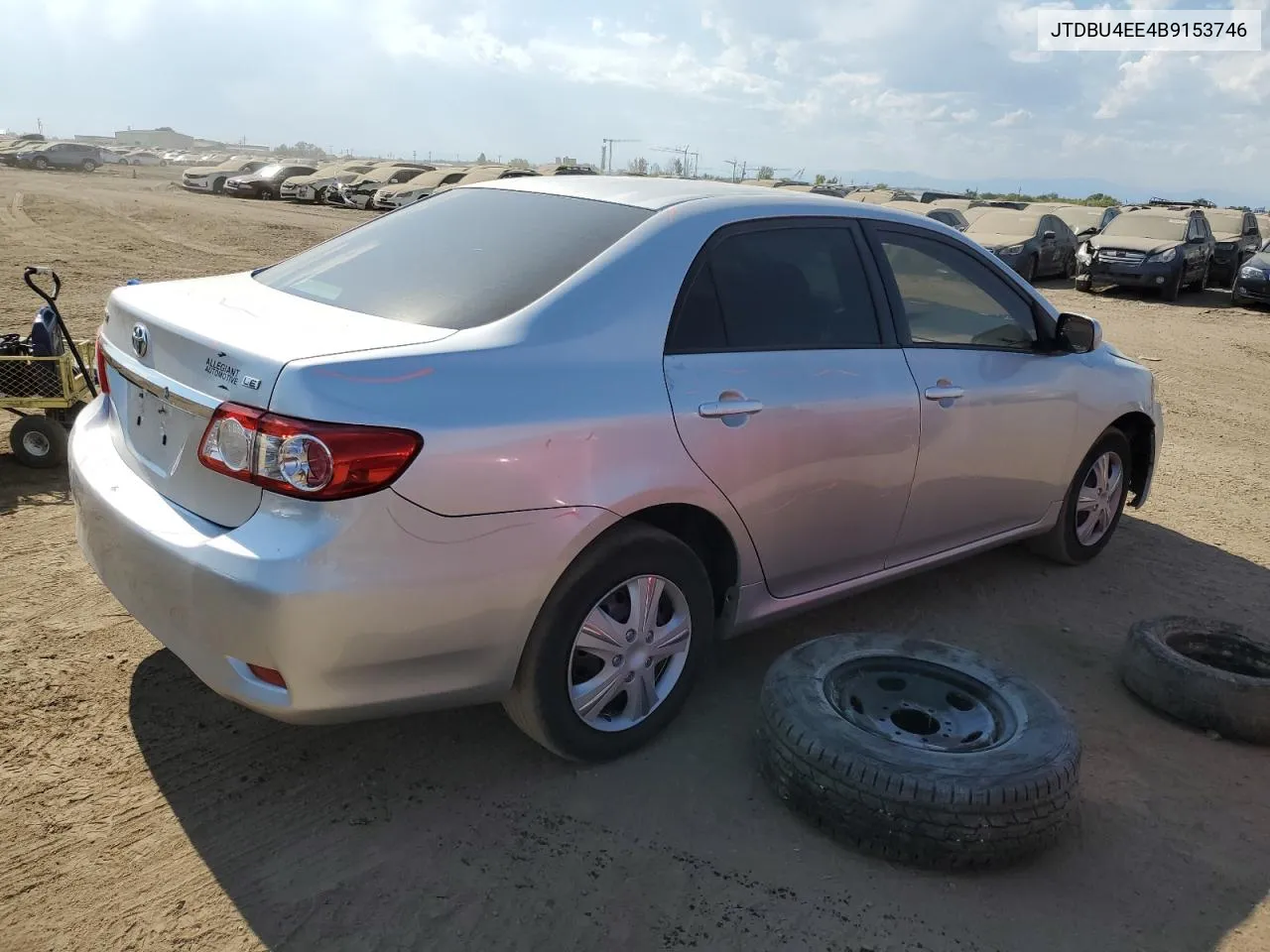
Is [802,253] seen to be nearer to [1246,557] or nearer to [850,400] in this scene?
[850,400]

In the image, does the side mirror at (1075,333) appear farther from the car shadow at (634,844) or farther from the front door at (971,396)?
the car shadow at (634,844)

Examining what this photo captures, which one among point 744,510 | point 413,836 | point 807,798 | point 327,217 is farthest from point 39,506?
point 327,217

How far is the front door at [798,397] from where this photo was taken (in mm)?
3229

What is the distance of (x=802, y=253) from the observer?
372cm

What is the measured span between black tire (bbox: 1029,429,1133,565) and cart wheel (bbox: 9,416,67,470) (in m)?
5.26

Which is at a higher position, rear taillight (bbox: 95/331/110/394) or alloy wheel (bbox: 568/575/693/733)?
rear taillight (bbox: 95/331/110/394)

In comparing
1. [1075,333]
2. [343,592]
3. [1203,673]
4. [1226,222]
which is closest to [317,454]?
[343,592]

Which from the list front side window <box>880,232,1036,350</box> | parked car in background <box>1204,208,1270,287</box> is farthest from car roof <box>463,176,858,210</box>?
parked car in background <box>1204,208,1270,287</box>

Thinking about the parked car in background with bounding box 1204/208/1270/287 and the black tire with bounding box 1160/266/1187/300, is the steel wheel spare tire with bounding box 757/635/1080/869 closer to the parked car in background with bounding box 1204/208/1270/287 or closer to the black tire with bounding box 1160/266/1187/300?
the black tire with bounding box 1160/266/1187/300

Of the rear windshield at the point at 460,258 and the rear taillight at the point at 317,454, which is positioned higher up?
the rear windshield at the point at 460,258

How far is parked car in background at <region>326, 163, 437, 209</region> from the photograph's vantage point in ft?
106

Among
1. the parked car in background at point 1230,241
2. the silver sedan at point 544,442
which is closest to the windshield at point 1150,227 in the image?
the parked car in background at point 1230,241

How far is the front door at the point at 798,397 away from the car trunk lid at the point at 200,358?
0.89 metres

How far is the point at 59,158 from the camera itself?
166ft
